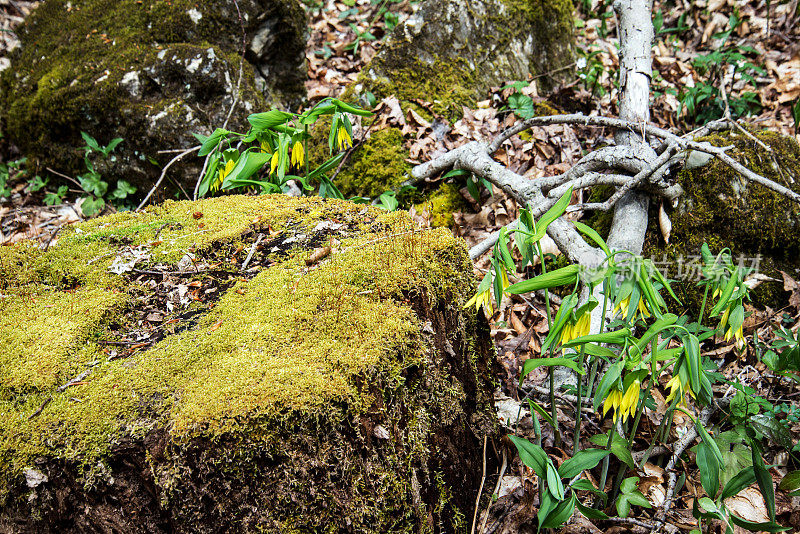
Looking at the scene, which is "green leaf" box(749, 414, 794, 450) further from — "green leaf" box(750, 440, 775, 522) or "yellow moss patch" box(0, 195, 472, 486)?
"yellow moss patch" box(0, 195, 472, 486)

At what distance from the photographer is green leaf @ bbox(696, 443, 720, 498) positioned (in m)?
1.44

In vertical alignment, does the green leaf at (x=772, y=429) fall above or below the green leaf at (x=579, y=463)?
below

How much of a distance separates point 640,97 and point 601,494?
8.53ft

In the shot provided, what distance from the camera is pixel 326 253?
6.40 ft

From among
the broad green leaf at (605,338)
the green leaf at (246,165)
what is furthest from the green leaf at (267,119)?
the broad green leaf at (605,338)

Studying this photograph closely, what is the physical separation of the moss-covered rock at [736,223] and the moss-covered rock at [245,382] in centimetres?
153

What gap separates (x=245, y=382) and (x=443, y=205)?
241cm

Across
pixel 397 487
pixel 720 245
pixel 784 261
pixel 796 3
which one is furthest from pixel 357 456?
pixel 796 3

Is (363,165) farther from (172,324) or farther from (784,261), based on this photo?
(784,261)

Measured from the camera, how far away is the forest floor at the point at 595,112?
7.25 feet

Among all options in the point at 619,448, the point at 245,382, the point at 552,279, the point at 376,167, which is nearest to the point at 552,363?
the point at 552,279

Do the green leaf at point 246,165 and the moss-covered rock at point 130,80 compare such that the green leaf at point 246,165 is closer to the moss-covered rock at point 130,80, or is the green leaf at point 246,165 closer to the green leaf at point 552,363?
the moss-covered rock at point 130,80

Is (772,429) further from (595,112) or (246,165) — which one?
(595,112)

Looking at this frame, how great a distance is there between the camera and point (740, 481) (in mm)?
1548
